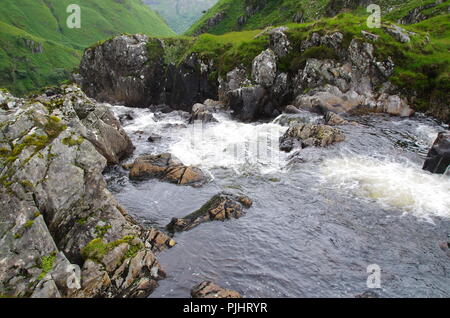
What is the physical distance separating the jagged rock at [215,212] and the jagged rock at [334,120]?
924 inches

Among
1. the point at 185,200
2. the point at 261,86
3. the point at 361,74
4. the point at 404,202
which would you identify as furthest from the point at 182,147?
the point at 361,74

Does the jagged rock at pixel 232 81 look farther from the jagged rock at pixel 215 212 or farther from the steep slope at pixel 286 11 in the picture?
the steep slope at pixel 286 11

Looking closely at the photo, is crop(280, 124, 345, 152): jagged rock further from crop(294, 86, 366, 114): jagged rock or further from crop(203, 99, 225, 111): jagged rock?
crop(203, 99, 225, 111): jagged rock

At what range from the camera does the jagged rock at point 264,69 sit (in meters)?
56.3

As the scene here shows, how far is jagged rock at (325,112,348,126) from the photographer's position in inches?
1713

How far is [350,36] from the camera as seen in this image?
177 feet

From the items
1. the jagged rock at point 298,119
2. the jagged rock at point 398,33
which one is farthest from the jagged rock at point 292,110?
the jagged rock at point 398,33

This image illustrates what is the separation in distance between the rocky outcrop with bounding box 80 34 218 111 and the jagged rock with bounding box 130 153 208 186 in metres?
35.2

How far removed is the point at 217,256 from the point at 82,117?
25457 millimetres

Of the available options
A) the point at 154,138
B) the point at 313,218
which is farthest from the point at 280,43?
the point at 313,218

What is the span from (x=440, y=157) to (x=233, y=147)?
2116 cm

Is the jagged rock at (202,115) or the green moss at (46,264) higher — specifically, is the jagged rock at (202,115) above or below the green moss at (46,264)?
below
